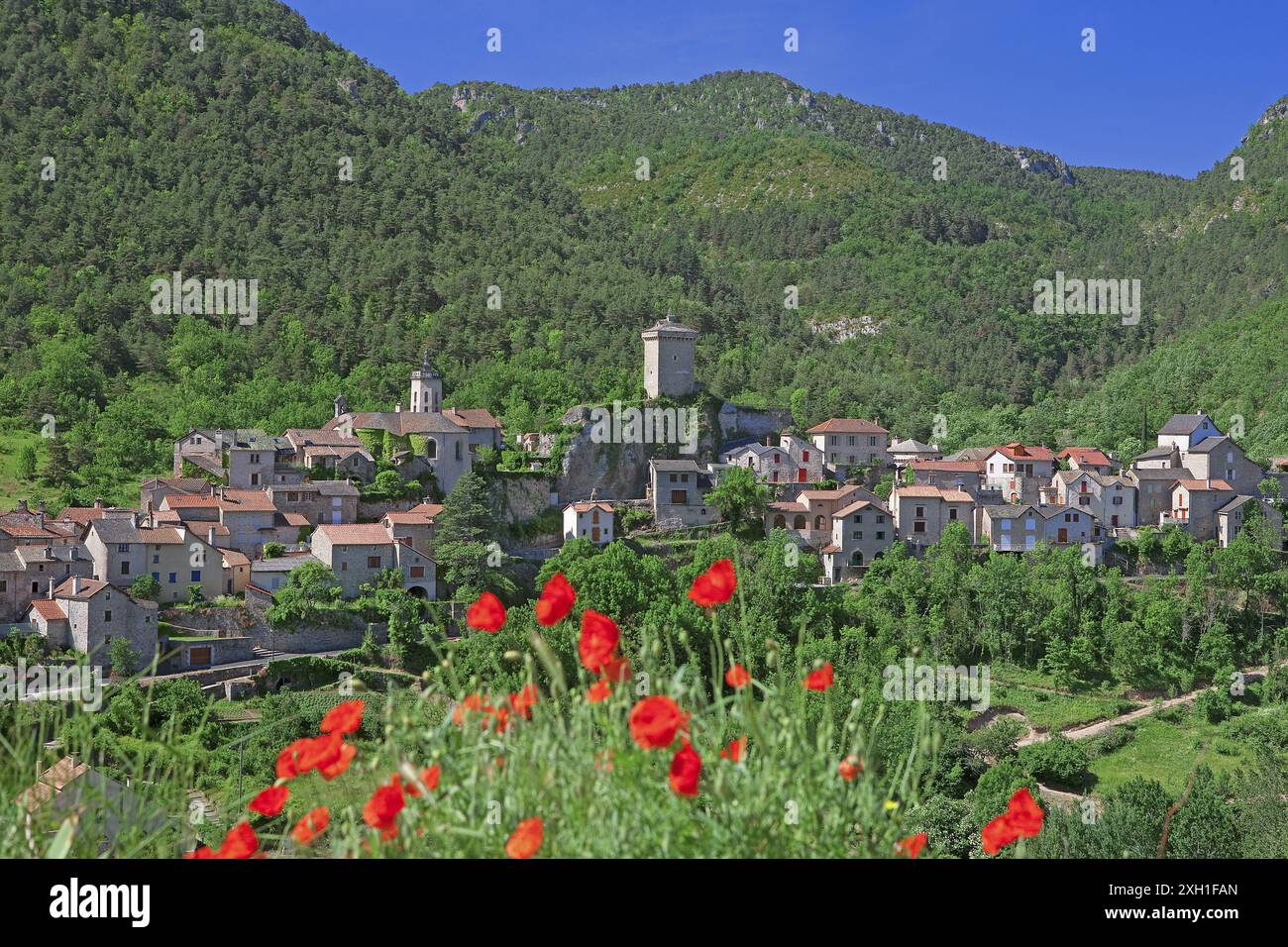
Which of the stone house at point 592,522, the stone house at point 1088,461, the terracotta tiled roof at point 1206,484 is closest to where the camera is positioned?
the stone house at point 592,522

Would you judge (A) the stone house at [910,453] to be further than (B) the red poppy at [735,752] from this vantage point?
Yes

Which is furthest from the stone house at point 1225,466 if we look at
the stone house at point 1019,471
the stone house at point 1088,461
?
the stone house at point 1019,471

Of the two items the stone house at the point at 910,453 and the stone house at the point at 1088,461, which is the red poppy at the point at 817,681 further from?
the stone house at the point at 1088,461

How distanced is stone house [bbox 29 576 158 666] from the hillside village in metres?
0.06

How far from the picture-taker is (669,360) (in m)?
56.3

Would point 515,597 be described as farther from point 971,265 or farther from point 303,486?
point 971,265

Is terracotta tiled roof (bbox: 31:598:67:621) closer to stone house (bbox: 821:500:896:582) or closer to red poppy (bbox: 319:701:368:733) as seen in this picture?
stone house (bbox: 821:500:896:582)

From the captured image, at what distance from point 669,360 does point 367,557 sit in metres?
18.2
